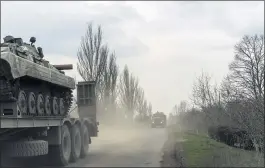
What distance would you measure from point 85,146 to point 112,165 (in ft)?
11.1

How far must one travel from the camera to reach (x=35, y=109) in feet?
38.7

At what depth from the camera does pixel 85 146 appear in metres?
16.6

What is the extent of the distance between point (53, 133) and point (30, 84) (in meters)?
2.04

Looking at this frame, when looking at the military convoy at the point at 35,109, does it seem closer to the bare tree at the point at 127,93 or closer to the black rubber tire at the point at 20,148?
the black rubber tire at the point at 20,148

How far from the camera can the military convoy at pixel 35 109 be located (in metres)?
9.98

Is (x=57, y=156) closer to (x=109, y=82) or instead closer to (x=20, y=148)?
(x=20, y=148)

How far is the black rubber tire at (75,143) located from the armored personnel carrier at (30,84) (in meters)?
0.69

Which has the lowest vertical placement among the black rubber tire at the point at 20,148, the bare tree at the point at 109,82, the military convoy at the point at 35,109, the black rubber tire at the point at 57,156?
the black rubber tire at the point at 57,156

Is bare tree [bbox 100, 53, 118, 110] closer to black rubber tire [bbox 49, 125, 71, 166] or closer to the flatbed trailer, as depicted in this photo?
the flatbed trailer

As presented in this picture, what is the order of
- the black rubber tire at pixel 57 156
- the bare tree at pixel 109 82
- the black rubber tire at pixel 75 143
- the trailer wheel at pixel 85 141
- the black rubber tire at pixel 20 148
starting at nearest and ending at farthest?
1. the black rubber tire at pixel 20 148
2. the black rubber tire at pixel 57 156
3. the black rubber tire at pixel 75 143
4. the trailer wheel at pixel 85 141
5. the bare tree at pixel 109 82

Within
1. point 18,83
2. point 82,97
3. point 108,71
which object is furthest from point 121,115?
point 18,83

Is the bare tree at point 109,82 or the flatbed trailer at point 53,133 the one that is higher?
the bare tree at point 109,82

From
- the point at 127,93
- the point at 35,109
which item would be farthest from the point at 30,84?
the point at 127,93

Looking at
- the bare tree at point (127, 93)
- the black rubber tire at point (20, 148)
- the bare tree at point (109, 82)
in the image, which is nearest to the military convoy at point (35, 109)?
the black rubber tire at point (20, 148)
